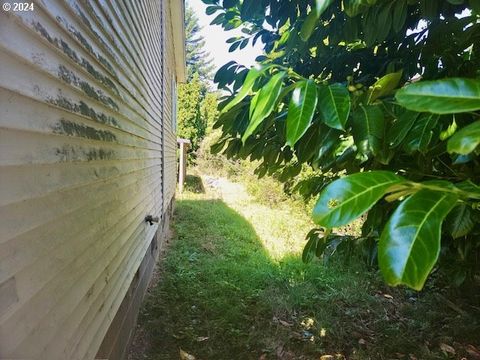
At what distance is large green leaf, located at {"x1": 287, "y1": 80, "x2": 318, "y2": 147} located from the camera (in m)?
0.77

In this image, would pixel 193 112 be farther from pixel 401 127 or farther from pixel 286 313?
pixel 401 127

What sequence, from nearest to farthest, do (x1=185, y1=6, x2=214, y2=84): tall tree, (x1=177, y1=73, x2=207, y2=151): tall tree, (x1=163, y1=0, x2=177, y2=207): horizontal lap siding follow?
(x1=163, y1=0, x2=177, y2=207): horizontal lap siding
(x1=177, y1=73, x2=207, y2=151): tall tree
(x1=185, y1=6, x2=214, y2=84): tall tree

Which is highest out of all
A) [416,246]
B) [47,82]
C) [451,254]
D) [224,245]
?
[47,82]

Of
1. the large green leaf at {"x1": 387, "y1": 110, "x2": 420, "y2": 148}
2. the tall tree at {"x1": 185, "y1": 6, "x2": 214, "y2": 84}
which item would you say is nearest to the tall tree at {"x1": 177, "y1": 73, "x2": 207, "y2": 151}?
the large green leaf at {"x1": 387, "y1": 110, "x2": 420, "y2": 148}

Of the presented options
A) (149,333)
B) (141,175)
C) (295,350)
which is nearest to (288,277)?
(295,350)

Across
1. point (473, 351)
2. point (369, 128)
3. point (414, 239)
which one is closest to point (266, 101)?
point (369, 128)

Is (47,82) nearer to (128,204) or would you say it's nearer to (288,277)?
(128,204)

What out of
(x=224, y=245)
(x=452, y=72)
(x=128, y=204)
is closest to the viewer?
(x=452, y=72)

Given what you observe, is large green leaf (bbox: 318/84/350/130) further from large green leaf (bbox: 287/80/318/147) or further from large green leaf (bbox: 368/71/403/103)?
large green leaf (bbox: 368/71/403/103)

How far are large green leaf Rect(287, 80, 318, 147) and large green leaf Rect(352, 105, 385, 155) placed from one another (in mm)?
213

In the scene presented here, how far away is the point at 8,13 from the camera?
854 mm

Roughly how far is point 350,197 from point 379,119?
1.57 feet

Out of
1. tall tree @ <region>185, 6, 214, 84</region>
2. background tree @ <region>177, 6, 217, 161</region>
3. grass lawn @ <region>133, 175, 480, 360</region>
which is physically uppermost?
tall tree @ <region>185, 6, 214, 84</region>

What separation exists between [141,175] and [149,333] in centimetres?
151
